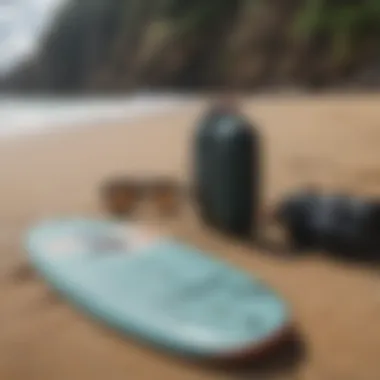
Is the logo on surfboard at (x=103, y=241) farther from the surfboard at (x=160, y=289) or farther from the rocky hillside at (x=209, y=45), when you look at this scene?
the rocky hillside at (x=209, y=45)

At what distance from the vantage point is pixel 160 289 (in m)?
0.46

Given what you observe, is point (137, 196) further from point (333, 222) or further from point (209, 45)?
point (209, 45)

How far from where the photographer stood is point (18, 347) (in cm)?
45

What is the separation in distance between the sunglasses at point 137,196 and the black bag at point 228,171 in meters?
0.07

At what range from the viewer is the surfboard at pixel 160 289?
412 mm

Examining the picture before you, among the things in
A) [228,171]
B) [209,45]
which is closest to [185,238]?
[228,171]

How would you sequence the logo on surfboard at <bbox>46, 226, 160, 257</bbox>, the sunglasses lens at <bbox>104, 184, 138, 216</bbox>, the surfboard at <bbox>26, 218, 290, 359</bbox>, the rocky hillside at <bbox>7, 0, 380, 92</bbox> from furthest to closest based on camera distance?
the rocky hillside at <bbox>7, 0, 380, 92</bbox> → the sunglasses lens at <bbox>104, 184, 138, 216</bbox> → the logo on surfboard at <bbox>46, 226, 160, 257</bbox> → the surfboard at <bbox>26, 218, 290, 359</bbox>

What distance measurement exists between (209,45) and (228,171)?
1435 millimetres

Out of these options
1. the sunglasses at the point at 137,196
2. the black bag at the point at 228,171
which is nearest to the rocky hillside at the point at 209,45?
the sunglasses at the point at 137,196

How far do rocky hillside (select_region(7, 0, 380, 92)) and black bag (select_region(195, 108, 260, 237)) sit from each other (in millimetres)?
1285

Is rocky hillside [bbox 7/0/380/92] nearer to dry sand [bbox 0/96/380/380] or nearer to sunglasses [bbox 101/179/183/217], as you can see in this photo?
dry sand [bbox 0/96/380/380]

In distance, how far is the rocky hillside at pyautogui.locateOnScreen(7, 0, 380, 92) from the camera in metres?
1.90

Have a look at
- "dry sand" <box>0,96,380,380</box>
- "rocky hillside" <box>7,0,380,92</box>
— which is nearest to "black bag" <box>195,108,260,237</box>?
"dry sand" <box>0,96,380,380</box>

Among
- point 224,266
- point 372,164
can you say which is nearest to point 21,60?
point 372,164
